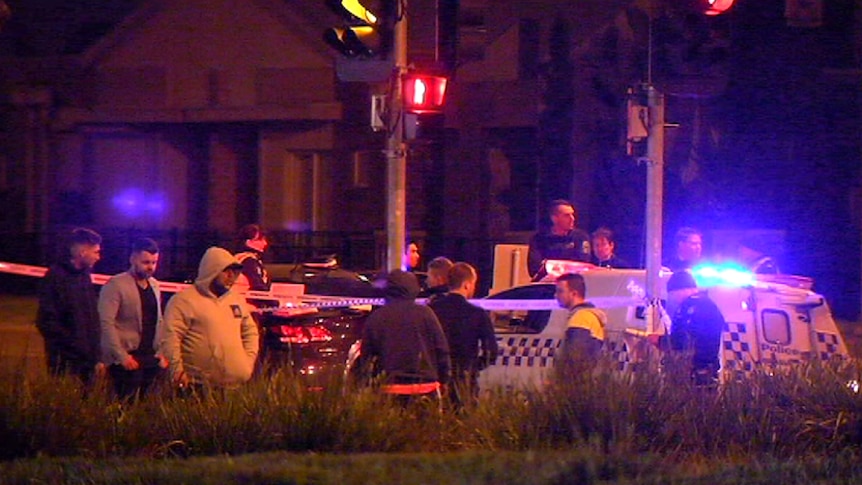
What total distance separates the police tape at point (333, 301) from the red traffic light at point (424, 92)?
1622mm

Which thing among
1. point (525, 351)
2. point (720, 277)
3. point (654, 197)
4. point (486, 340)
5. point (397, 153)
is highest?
point (397, 153)

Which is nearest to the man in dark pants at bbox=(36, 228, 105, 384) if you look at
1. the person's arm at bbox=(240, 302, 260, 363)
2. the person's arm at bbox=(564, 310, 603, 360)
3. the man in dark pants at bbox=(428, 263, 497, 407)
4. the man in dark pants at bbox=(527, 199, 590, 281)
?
the person's arm at bbox=(240, 302, 260, 363)

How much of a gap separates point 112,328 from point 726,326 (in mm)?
4529

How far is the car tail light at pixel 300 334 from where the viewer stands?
1171 centimetres

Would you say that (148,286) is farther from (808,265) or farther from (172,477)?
(808,265)

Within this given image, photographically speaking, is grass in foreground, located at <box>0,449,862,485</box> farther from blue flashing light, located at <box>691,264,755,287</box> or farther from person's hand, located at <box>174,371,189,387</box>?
blue flashing light, located at <box>691,264,755,287</box>

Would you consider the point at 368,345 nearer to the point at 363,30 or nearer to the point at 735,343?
the point at 735,343

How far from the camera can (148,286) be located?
9.44 meters

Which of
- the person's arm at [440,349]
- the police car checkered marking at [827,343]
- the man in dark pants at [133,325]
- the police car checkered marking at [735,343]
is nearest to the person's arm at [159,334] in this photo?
the man in dark pants at [133,325]

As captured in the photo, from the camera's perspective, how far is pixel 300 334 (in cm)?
1177

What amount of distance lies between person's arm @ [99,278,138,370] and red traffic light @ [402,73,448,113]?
10.6 ft

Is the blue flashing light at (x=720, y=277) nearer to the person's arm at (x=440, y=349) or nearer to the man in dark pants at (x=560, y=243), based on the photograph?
the person's arm at (x=440, y=349)

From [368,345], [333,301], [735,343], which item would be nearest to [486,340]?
[368,345]

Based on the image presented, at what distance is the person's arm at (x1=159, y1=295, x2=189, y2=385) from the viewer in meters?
8.45
